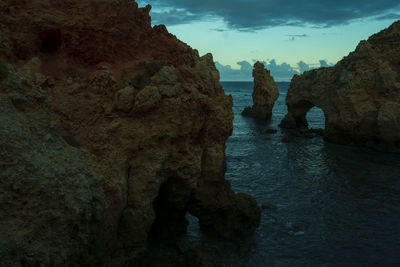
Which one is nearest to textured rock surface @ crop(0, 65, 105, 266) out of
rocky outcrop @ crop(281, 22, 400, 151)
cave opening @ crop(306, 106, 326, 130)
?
rocky outcrop @ crop(281, 22, 400, 151)

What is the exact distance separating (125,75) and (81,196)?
180 inches

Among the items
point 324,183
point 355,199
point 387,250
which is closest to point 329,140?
point 324,183

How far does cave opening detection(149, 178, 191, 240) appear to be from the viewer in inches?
459

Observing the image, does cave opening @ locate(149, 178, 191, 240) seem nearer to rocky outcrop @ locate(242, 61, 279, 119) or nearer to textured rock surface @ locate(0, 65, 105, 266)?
textured rock surface @ locate(0, 65, 105, 266)

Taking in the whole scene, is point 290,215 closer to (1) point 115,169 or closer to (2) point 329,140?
(1) point 115,169

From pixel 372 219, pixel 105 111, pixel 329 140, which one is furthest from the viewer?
pixel 329 140

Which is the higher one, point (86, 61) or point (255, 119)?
point (86, 61)

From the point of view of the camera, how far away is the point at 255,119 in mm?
60750

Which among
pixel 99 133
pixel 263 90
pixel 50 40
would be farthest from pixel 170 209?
pixel 263 90

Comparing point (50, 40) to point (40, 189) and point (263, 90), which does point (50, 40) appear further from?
point (263, 90)

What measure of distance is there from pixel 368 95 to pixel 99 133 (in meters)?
30.9

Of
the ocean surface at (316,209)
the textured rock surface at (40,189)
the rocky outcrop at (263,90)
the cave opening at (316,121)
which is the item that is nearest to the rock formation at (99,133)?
the textured rock surface at (40,189)

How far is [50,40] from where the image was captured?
10219mm

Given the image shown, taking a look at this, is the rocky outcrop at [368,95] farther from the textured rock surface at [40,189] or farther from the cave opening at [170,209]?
the textured rock surface at [40,189]
